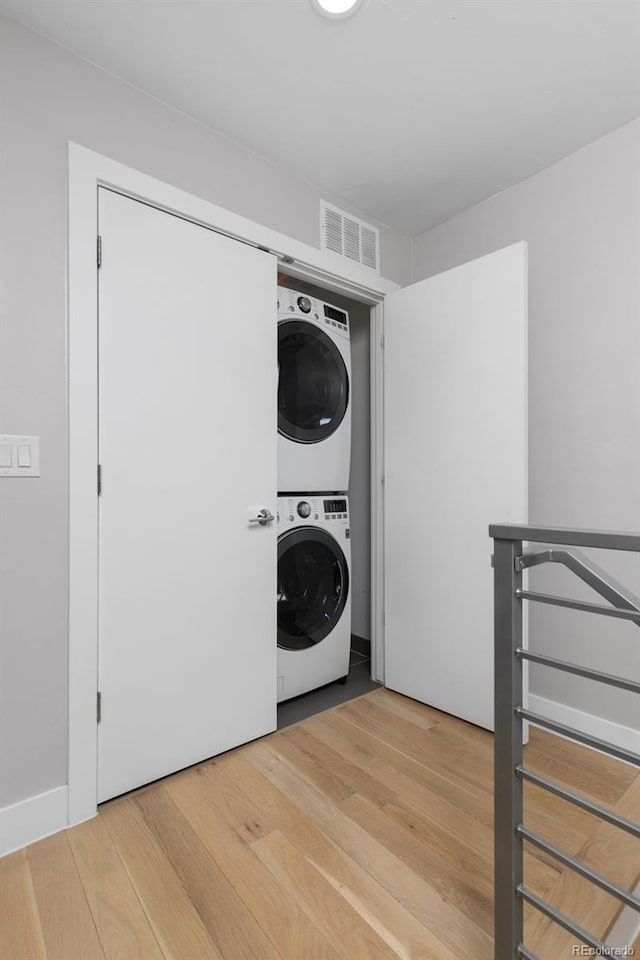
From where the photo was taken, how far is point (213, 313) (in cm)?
179

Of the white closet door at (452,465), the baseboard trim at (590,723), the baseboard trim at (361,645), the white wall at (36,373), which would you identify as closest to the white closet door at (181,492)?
the white wall at (36,373)

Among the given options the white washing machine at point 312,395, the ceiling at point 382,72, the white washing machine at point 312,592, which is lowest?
the white washing machine at point 312,592

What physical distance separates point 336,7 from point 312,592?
212 centimetres

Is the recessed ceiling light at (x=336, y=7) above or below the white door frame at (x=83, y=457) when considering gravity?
above

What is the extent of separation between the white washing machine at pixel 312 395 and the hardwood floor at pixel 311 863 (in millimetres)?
1195

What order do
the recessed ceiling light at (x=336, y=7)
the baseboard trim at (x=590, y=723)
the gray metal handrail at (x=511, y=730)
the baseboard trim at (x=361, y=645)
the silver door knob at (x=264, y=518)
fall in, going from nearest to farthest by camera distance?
the gray metal handrail at (x=511, y=730) < the recessed ceiling light at (x=336, y=7) < the baseboard trim at (x=590, y=723) < the silver door knob at (x=264, y=518) < the baseboard trim at (x=361, y=645)

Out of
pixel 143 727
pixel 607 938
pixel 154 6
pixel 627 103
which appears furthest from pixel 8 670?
pixel 627 103

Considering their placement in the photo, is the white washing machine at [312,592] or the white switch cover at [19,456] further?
the white washing machine at [312,592]

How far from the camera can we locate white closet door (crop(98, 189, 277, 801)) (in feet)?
5.14

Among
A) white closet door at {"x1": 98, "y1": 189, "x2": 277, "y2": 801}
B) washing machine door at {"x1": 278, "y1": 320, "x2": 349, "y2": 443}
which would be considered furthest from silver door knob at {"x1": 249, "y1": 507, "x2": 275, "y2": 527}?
washing machine door at {"x1": 278, "y1": 320, "x2": 349, "y2": 443}

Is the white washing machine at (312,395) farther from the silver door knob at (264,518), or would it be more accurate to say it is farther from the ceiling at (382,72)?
the ceiling at (382,72)

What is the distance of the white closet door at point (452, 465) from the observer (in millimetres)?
1907

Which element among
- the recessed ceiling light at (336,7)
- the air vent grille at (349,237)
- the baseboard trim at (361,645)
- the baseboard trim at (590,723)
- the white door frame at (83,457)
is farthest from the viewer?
the baseboard trim at (361,645)

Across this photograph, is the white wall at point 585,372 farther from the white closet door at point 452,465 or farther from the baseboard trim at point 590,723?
the white closet door at point 452,465
